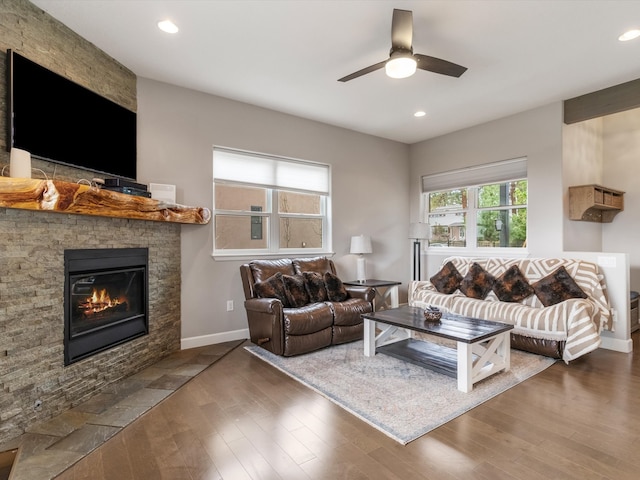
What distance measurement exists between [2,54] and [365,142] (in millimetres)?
4287

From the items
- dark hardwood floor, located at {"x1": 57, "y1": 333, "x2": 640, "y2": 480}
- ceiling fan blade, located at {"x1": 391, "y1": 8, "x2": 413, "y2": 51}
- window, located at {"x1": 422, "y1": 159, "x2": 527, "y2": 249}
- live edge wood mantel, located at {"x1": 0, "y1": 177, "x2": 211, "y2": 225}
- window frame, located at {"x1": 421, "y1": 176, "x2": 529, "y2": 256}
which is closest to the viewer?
dark hardwood floor, located at {"x1": 57, "y1": 333, "x2": 640, "y2": 480}

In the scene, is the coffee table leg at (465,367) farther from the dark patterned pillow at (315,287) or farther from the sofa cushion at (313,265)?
the sofa cushion at (313,265)

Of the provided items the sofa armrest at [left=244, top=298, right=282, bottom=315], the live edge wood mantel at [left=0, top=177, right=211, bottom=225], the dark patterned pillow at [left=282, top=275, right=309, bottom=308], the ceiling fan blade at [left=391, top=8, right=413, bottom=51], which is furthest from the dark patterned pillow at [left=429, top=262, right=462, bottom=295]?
the live edge wood mantel at [left=0, top=177, right=211, bottom=225]

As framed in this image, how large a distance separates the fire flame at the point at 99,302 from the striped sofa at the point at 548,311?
340 centimetres

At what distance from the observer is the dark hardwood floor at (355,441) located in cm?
174

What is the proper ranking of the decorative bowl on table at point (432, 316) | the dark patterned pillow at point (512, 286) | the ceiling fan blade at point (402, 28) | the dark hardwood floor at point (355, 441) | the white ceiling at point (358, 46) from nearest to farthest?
1. the dark hardwood floor at point (355, 441)
2. the ceiling fan blade at point (402, 28)
3. the white ceiling at point (358, 46)
4. the decorative bowl on table at point (432, 316)
5. the dark patterned pillow at point (512, 286)

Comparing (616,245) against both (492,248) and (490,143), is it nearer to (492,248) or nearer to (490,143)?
(492,248)

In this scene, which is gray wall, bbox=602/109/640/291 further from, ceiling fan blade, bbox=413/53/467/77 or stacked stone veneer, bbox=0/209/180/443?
stacked stone veneer, bbox=0/209/180/443

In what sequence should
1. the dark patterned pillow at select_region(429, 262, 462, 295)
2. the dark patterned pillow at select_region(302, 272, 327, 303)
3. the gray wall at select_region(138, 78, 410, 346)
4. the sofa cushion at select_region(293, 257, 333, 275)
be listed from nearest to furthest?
the gray wall at select_region(138, 78, 410, 346) → the dark patterned pillow at select_region(302, 272, 327, 303) → the sofa cushion at select_region(293, 257, 333, 275) → the dark patterned pillow at select_region(429, 262, 462, 295)

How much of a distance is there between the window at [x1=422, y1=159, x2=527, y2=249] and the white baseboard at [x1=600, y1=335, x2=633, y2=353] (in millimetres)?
1440

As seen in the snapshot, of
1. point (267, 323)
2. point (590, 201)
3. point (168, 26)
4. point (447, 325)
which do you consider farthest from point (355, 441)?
point (590, 201)

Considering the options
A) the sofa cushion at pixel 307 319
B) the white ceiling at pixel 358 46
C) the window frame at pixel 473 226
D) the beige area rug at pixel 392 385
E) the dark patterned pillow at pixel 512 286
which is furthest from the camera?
the window frame at pixel 473 226

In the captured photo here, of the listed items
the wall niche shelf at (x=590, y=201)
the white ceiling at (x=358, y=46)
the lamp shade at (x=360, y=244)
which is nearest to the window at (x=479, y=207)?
the wall niche shelf at (x=590, y=201)

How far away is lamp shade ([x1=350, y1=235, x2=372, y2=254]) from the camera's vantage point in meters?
4.94
